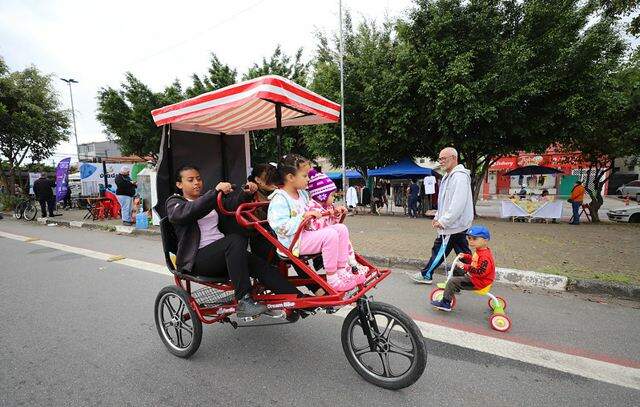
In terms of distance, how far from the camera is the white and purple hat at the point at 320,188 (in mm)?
3002

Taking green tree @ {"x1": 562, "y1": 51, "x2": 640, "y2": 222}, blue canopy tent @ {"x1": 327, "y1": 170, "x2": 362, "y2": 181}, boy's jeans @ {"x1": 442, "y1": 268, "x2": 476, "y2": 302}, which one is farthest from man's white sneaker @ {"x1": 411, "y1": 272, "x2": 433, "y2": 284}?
blue canopy tent @ {"x1": 327, "y1": 170, "x2": 362, "y2": 181}

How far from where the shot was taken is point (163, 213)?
2.89 meters

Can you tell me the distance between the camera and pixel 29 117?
50.1 feet

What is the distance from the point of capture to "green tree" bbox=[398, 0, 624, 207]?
9.81 meters

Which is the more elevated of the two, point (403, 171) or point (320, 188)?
point (403, 171)

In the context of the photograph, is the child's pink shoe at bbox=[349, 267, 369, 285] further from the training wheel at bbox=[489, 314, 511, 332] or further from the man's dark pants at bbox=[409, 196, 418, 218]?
the man's dark pants at bbox=[409, 196, 418, 218]

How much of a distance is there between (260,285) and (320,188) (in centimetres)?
101

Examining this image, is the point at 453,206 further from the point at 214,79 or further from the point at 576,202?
the point at 214,79

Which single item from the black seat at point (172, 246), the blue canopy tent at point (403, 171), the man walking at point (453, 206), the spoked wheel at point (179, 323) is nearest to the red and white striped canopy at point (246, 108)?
the black seat at point (172, 246)

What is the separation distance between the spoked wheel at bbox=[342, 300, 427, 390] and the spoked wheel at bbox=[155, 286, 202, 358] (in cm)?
125

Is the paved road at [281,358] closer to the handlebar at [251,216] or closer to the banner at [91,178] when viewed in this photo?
the handlebar at [251,216]

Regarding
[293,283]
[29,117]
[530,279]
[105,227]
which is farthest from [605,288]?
[29,117]

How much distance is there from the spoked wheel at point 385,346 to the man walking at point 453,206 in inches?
74.5

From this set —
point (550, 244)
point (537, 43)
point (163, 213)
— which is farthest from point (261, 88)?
point (537, 43)
